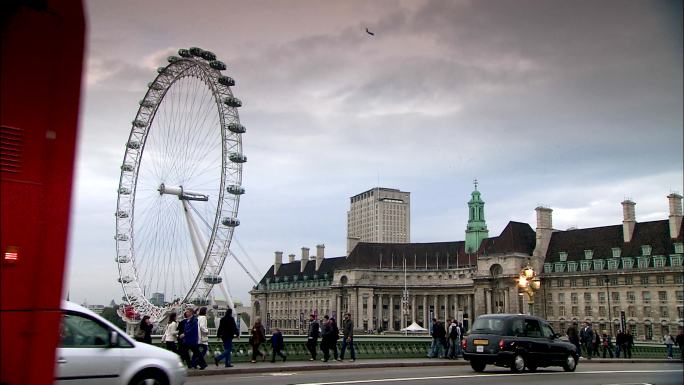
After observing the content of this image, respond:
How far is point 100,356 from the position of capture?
11.6m

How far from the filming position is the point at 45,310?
621 cm

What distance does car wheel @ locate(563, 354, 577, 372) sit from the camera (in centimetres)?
2422

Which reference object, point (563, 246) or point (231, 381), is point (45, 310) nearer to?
point (231, 381)

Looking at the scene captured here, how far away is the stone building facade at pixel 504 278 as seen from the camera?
104m

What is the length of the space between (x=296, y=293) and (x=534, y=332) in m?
156

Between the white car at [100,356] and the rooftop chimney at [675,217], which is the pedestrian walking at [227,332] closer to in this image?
the white car at [100,356]

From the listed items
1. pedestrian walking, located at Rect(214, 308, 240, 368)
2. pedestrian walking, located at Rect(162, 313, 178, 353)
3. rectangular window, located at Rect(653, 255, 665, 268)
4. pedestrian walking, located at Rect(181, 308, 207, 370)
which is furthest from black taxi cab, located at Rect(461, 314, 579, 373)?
rectangular window, located at Rect(653, 255, 665, 268)

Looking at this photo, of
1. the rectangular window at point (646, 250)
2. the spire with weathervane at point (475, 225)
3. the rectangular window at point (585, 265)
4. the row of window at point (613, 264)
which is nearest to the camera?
the row of window at point (613, 264)

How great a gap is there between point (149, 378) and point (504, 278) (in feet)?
380

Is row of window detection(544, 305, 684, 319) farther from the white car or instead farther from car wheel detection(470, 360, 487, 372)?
the white car

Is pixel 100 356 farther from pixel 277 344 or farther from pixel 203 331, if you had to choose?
pixel 277 344

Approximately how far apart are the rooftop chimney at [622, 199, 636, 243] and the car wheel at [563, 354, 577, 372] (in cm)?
9458

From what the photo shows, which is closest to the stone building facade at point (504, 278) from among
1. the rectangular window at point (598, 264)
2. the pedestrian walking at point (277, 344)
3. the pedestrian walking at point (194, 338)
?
the rectangular window at point (598, 264)

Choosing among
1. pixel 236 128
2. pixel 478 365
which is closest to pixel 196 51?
pixel 236 128
